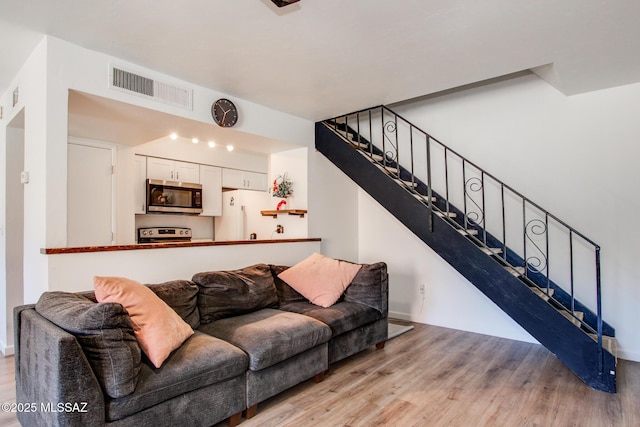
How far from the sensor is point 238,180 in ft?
18.7

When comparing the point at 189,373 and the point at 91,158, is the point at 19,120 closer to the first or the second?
the point at 91,158

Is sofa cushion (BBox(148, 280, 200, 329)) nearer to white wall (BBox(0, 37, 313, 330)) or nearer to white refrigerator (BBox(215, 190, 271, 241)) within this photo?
white wall (BBox(0, 37, 313, 330))

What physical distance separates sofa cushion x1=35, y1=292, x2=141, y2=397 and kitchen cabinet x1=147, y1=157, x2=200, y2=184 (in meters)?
3.37

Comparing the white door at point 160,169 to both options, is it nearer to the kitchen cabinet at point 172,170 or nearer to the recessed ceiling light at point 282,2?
the kitchen cabinet at point 172,170

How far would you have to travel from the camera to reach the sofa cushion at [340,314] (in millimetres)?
2861

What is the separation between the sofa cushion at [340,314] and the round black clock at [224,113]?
73.2 inches

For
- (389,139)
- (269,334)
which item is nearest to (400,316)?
(389,139)


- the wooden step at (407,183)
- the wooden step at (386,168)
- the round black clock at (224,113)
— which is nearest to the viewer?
the round black clock at (224,113)

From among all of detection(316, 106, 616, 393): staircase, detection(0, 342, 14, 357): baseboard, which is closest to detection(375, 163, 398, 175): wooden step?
detection(316, 106, 616, 393): staircase

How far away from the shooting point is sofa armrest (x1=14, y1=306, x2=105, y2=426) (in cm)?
149

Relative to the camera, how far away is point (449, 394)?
252cm

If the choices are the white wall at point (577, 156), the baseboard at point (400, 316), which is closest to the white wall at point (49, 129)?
the baseboard at point (400, 316)

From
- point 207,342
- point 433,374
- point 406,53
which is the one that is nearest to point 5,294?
point 207,342

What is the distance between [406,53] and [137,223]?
4114 mm
